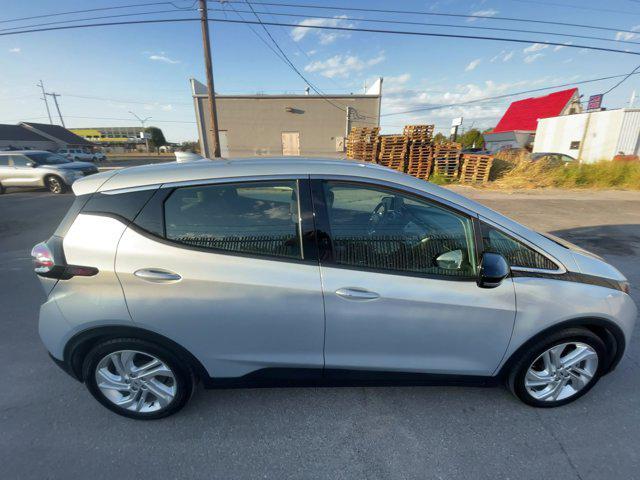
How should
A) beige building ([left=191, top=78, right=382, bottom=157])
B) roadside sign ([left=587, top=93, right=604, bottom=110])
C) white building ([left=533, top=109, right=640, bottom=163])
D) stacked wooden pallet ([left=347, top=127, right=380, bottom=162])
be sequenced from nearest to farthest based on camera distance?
1. stacked wooden pallet ([left=347, top=127, right=380, bottom=162])
2. white building ([left=533, top=109, right=640, bottom=163])
3. beige building ([left=191, top=78, right=382, bottom=157])
4. roadside sign ([left=587, top=93, right=604, bottom=110])

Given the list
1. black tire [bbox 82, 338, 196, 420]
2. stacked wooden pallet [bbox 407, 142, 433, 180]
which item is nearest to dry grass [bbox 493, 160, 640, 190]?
stacked wooden pallet [bbox 407, 142, 433, 180]

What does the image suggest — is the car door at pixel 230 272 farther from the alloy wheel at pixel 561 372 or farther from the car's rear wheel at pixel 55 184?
the car's rear wheel at pixel 55 184

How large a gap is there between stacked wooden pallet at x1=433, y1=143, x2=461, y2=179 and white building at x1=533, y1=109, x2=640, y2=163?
1055 centimetres

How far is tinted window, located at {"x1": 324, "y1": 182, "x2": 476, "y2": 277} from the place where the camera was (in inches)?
67.2

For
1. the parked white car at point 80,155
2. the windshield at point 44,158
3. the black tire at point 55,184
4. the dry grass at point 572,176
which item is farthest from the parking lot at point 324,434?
the parked white car at point 80,155

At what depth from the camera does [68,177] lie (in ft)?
35.0

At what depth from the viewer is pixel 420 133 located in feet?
41.1

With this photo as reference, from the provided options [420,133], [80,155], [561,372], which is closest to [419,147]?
[420,133]

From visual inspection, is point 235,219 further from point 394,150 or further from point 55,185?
point 55,185

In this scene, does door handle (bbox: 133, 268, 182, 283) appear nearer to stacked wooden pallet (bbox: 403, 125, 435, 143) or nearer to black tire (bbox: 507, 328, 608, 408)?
black tire (bbox: 507, 328, 608, 408)

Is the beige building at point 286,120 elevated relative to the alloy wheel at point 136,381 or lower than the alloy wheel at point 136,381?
elevated

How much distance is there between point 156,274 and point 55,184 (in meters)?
13.3

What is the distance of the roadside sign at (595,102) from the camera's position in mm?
26027

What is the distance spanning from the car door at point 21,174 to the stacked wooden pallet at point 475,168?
1730 cm
